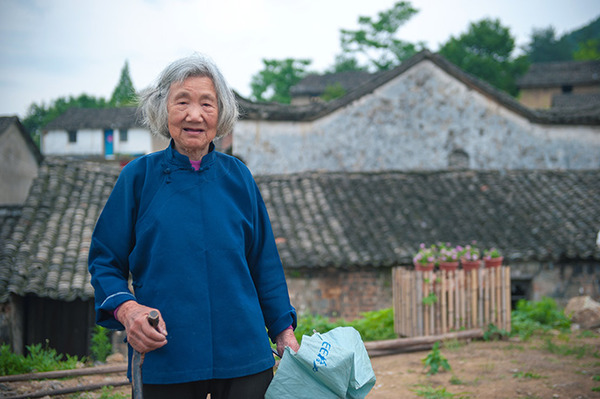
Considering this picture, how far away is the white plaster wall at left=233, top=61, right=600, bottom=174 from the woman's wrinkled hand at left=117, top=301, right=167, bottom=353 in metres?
11.2

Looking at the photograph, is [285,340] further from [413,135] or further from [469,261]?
[413,135]

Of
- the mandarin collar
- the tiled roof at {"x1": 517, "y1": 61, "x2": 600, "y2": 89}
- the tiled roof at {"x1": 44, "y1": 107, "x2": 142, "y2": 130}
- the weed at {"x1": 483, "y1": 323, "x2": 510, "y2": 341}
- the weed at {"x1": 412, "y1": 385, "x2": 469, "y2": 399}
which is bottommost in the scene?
the weed at {"x1": 483, "y1": 323, "x2": 510, "y2": 341}

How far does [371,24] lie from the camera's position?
112 feet

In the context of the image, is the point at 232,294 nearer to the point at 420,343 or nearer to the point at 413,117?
the point at 420,343

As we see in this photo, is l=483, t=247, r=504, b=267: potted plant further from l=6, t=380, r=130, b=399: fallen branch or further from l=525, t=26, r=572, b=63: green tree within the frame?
l=525, t=26, r=572, b=63: green tree

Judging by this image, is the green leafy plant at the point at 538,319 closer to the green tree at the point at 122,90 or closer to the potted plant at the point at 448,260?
the potted plant at the point at 448,260

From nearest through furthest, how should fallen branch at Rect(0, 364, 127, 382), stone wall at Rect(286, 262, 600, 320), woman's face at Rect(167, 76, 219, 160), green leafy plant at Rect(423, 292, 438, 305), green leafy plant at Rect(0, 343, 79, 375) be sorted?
woman's face at Rect(167, 76, 219, 160) < fallen branch at Rect(0, 364, 127, 382) < green leafy plant at Rect(0, 343, 79, 375) < green leafy plant at Rect(423, 292, 438, 305) < stone wall at Rect(286, 262, 600, 320)

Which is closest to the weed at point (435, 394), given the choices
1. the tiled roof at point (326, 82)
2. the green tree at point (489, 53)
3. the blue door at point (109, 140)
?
the green tree at point (489, 53)

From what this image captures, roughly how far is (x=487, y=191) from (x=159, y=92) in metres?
11.1

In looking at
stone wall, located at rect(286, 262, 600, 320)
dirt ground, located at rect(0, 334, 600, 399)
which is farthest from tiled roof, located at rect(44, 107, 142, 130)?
dirt ground, located at rect(0, 334, 600, 399)

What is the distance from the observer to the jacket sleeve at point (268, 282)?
6.53ft

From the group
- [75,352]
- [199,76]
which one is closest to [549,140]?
[75,352]

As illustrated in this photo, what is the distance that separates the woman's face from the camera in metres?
1.88

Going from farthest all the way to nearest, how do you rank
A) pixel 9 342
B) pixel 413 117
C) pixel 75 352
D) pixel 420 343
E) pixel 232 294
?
1. pixel 413 117
2. pixel 75 352
3. pixel 9 342
4. pixel 420 343
5. pixel 232 294
